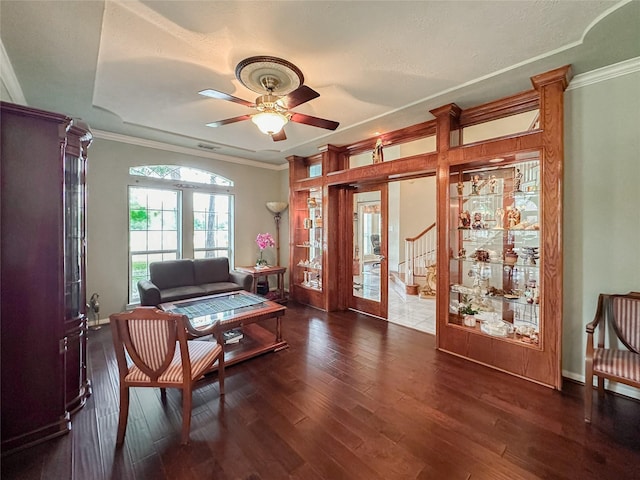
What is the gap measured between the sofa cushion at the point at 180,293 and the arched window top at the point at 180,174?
1977mm

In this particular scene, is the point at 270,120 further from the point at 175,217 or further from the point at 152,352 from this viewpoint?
the point at 175,217

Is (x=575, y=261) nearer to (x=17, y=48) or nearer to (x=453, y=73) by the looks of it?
(x=453, y=73)

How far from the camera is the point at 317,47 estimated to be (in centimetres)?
202

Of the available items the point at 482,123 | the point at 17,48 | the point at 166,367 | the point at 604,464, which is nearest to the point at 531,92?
the point at 482,123

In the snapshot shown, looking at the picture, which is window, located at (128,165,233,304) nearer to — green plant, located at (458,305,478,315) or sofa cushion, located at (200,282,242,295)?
sofa cushion, located at (200,282,242,295)

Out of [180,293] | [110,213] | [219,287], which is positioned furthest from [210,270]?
[110,213]

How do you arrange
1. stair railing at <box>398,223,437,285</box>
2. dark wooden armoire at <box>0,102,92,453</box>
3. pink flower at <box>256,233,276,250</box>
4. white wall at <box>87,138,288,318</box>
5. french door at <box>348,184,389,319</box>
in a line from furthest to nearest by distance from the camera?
stair railing at <box>398,223,437,285</box> < pink flower at <box>256,233,276,250</box> < french door at <box>348,184,389,319</box> < white wall at <box>87,138,288,318</box> < dark wooden armoire at <box>0,102,92,453</box>

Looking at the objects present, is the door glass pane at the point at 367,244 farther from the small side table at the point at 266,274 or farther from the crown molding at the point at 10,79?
the crown molding at the point at 10,79

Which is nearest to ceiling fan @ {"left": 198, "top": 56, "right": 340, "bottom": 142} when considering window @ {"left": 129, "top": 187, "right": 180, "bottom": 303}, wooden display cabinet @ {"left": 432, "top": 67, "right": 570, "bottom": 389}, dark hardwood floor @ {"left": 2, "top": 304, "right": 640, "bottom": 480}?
wooden display cabinet @ {"left": 432, "top": 67, "right": 570, "bottom": 389}

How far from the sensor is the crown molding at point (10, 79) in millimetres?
2076

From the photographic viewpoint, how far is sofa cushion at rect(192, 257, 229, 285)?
459cm

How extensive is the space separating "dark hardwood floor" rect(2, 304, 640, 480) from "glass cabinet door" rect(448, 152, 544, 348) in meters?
0.57

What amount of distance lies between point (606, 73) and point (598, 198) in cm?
110

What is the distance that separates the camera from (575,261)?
252 centimetres
